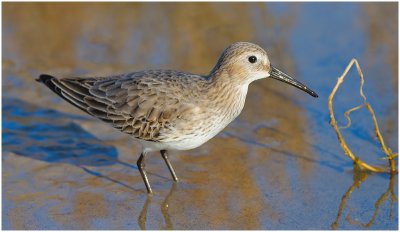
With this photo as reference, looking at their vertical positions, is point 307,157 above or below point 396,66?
below

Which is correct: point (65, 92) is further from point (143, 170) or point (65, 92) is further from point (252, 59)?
point (252, 59)

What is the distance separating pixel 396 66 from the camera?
1023 cm

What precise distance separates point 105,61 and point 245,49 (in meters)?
3.82

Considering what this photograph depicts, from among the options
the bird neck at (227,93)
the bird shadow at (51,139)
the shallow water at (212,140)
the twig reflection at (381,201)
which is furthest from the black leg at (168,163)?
the twig reflection at (381,201)

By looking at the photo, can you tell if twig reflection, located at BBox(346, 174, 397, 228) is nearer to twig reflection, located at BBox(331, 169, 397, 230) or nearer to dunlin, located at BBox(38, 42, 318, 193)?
twig reflection, located at BBox(331, 169, 397, 230)

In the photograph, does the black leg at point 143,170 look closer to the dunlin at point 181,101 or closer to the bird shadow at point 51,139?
the dunlin at point 181,101

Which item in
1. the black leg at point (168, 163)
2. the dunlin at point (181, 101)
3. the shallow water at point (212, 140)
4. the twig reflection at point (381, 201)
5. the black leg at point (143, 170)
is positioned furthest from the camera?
the black leg at point (168, 163)

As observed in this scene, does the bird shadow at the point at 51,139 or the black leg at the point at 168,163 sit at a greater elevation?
the black leg at the point at 168,163

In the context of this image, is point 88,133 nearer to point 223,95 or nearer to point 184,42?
point 223,95

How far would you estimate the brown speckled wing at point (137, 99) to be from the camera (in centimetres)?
728

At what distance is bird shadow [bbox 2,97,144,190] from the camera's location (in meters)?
8.17

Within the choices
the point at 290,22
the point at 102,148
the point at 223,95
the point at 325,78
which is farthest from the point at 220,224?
the point at 290,22

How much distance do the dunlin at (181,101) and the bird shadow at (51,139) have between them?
0.75 meters

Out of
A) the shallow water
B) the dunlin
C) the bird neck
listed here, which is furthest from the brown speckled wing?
the shallow water
